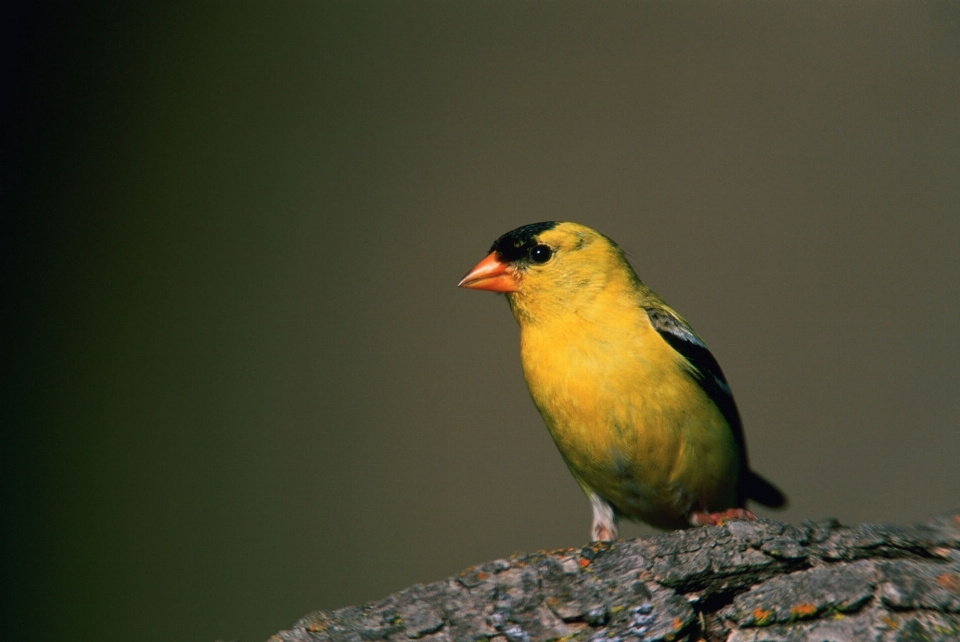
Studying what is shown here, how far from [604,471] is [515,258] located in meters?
0.51

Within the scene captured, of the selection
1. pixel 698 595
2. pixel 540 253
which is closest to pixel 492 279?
pixel 540 253

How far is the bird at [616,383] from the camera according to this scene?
1.59 meters

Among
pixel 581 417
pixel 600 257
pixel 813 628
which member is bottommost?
pixel 813 628

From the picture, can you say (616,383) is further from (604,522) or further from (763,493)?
(763,493)

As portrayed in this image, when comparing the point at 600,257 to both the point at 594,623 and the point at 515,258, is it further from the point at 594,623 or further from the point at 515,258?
the point at 594,623

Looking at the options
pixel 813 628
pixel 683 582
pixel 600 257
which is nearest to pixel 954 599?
pixel 813 628

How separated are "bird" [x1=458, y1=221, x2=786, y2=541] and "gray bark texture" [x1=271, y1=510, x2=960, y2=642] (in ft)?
0.81

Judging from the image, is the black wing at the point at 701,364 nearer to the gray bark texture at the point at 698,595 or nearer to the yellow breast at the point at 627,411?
the yellow breast at the point at 627,411

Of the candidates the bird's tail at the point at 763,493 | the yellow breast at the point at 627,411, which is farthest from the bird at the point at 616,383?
the bird's tail at the point at 763,493

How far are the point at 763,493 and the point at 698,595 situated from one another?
0.91 meters

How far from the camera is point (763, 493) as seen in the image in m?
2.07

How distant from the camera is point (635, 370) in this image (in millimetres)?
1590

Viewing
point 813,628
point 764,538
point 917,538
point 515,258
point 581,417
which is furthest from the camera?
point 515,258

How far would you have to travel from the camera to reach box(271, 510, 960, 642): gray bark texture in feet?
3.84
